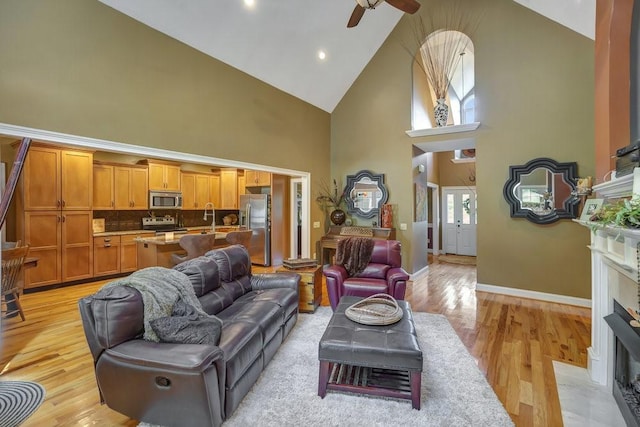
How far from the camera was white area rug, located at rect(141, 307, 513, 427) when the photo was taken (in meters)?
1.89

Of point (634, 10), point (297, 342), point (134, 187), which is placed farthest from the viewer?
point (134, 187)

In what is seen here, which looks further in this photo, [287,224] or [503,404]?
[287,224]

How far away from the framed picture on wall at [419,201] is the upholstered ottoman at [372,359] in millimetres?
3730

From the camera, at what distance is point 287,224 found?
6543 mm

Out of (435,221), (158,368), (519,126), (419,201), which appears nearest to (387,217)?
(419,201)

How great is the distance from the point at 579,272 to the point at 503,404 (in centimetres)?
335

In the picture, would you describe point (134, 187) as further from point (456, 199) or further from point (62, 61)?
point (456, 199)

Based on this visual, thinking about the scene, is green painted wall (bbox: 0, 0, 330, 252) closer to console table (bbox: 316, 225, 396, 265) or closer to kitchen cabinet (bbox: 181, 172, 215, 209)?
console table (bbox: 316, 225, 396, 265)

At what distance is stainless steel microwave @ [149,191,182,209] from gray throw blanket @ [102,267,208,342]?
4.59 m

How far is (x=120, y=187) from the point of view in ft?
19.0

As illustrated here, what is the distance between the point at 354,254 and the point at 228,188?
4.59 metres

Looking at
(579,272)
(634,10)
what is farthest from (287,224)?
(634,10)

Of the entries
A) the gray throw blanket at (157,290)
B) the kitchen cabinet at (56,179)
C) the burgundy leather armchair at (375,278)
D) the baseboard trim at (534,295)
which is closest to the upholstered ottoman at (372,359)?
the gray throw blanket at (157,290)

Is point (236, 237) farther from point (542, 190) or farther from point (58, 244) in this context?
point (542, 190)
